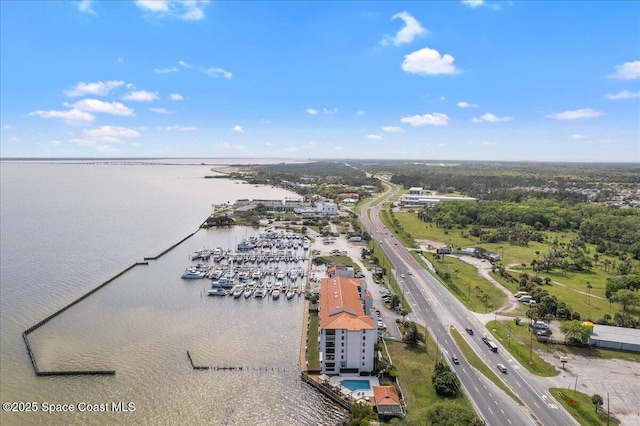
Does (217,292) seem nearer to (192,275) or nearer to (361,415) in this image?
(192,275)

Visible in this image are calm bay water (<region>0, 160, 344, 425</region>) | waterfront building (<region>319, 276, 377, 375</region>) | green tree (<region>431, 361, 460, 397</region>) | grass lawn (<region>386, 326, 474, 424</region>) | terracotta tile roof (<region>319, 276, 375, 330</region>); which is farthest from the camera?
terracotta tile roof (<region>319, 276, 375, 330</region>)

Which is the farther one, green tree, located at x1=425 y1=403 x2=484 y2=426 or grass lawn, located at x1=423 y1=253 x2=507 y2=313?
grass lawn, located at x1=423 y1=253 x2=507 y2=313

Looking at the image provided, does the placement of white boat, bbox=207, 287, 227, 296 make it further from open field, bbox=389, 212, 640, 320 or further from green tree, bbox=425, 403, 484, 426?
open field, bbox=389, 212, 640, 320

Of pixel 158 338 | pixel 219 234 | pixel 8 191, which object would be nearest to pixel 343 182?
pixel 219 234

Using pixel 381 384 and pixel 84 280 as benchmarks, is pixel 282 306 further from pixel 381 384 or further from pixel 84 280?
pixel 84 280

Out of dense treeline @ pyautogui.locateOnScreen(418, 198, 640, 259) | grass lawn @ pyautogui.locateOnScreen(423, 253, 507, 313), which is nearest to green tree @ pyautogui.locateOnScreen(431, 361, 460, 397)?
grass lawn @ pyautogui.locateOnScreen(423, 253, 507, 313)

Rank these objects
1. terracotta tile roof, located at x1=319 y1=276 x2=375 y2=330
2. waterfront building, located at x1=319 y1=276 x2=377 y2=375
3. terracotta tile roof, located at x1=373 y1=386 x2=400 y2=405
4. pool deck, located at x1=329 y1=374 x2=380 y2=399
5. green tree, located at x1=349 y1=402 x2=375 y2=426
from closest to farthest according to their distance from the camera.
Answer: green tree, located at x1=349 y1=402 x2=375 y2=426 < terracotta tile roof, located at x1=373 y1=386 x2=400 y2=405 < pool deck, located at x1=329 y1=374 x2=380 y2=399 < waterfront building, located at x1=319 y1=276 x2=377 y2=375 < terracotta tile roof, located at x1=319 y1=276 x2=375 y2=330
